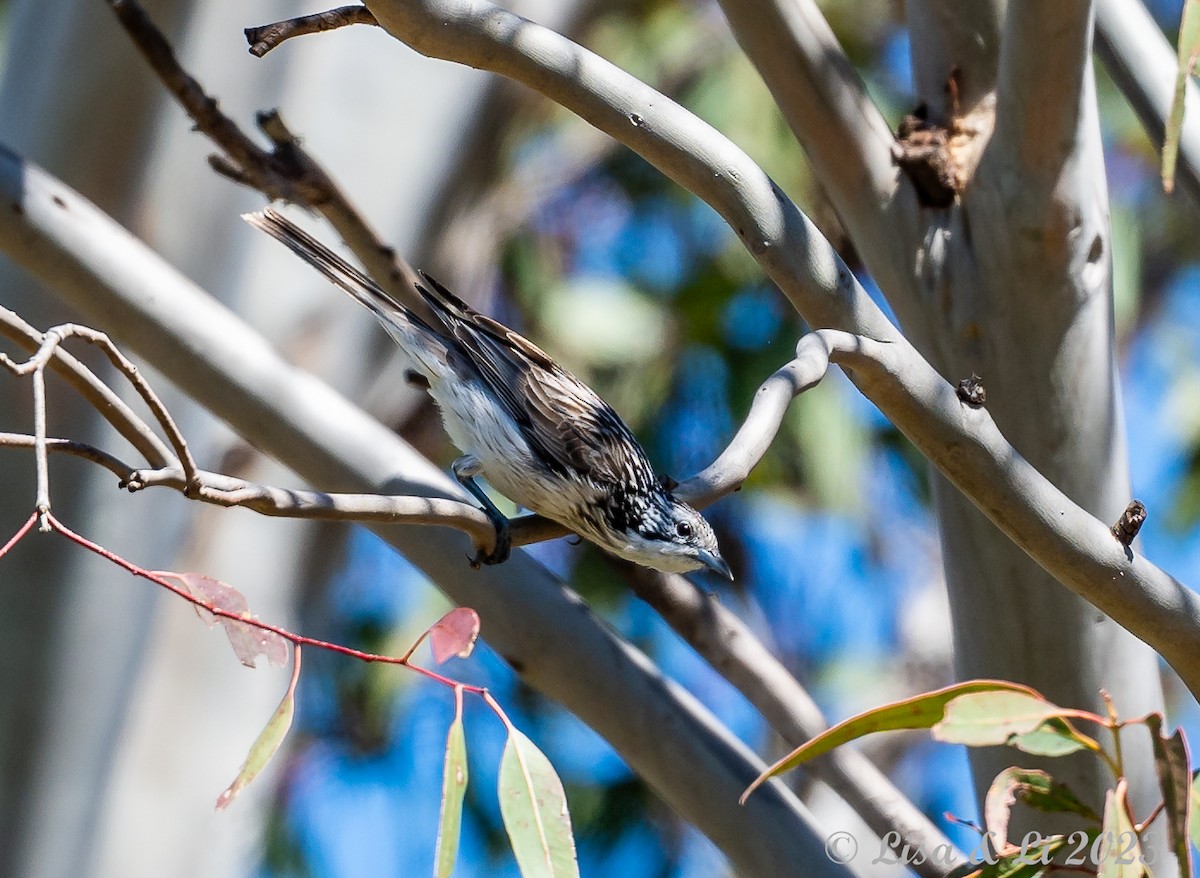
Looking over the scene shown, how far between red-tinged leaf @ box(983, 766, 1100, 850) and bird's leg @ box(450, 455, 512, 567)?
823mm

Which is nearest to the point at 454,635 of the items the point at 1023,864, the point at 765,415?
the point at 765,415

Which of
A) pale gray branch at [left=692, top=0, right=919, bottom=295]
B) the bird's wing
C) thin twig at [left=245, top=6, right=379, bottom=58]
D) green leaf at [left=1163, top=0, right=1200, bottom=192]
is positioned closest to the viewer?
green leaf at [left=1163, top=0, right=1200, bottom=192]

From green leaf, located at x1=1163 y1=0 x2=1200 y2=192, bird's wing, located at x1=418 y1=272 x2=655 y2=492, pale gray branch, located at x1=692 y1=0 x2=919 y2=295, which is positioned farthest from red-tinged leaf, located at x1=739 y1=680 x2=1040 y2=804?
bird's wing, located at x1=418 y1=272 x2=655 y2=492

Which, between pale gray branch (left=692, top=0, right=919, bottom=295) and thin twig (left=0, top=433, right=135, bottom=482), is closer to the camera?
thin twig (left=0, top=433, right=135, bottom=482)

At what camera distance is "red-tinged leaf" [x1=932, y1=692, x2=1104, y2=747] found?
1504 millimetres

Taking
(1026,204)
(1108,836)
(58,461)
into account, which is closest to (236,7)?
(58,461)

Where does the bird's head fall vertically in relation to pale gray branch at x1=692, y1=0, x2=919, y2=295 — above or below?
below

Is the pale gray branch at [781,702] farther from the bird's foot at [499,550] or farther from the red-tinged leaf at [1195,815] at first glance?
the red-tinged leaf at [1195,815]

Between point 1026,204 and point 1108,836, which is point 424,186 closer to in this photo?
point 1026,204

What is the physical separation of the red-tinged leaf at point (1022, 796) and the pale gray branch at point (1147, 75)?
1.24 metres

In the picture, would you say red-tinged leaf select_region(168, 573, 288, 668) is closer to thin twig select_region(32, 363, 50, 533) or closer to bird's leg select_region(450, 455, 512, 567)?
thin twig select_region(32, 363, 50, 533)

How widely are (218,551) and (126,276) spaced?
1.43m

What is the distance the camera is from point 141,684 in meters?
3.65

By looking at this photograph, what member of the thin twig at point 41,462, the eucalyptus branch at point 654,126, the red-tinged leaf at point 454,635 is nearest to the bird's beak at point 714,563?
the eucalyptus branch at point 654,126
